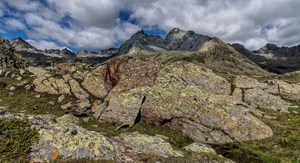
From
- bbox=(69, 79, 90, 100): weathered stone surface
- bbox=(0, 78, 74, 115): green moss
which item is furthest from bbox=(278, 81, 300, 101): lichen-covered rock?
bbox=(0, 78, 74, 115): green moss

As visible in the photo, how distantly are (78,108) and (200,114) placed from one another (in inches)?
814

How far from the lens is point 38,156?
16656 millimetres

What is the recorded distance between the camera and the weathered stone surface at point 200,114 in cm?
3038

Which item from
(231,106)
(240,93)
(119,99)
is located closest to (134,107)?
(119,99)

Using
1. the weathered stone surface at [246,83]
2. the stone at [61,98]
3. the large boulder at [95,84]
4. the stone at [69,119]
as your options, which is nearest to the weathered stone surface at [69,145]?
the stone at [69,119]

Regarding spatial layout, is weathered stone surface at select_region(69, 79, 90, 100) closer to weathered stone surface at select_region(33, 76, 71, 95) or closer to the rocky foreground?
the rocky foreground

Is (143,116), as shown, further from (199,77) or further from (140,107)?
(199,77)

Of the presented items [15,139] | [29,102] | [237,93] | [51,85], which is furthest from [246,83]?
[15,139]

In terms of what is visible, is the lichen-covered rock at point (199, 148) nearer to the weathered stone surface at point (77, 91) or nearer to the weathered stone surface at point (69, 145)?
the weathered stone surface at point (69, 145)

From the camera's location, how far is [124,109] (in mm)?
33344

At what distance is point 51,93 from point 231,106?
35.7 m

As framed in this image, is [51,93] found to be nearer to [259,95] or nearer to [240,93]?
[240,93]

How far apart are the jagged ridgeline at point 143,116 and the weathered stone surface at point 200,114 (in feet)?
0.46

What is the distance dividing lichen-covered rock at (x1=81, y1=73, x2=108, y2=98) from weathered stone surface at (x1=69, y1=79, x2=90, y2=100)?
43.1 inches
